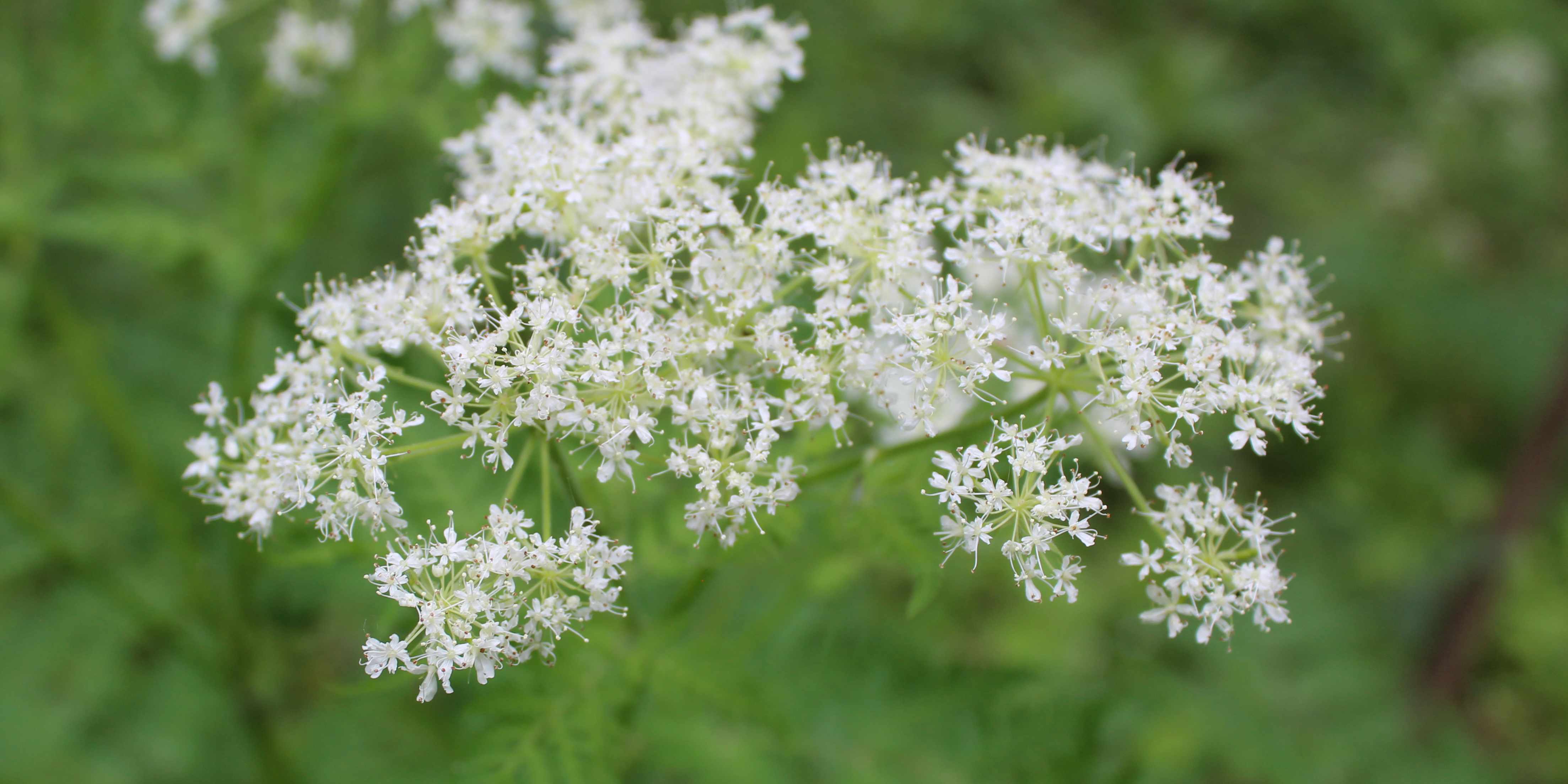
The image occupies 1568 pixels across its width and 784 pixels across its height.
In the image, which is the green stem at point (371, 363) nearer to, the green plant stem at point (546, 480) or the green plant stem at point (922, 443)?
the green plant stem at point (546, 480)

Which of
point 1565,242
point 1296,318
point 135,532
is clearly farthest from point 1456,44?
point 135,532

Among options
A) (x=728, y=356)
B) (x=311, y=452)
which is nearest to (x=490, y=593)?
(x=311, y=452)

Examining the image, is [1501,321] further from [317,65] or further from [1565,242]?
[317,65]

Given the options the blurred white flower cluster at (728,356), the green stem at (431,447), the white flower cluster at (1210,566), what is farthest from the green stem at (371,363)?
the white flower cluster at (1210,566)

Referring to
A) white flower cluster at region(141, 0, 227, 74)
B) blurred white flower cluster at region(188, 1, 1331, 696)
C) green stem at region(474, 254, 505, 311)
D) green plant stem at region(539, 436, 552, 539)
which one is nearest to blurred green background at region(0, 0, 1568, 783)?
white flower cluster at region(141, 0, 227, 74)

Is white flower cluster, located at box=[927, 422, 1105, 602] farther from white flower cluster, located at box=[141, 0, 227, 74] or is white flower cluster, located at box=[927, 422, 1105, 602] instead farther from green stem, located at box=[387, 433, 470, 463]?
white flower cluster, located at box=[141, 0, 227, 74]

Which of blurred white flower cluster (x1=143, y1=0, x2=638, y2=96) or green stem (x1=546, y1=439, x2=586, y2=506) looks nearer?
green stem (x1=546, y1=439, x2=586, y2=506)

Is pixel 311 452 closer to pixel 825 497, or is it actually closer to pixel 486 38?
pixel 825 497
